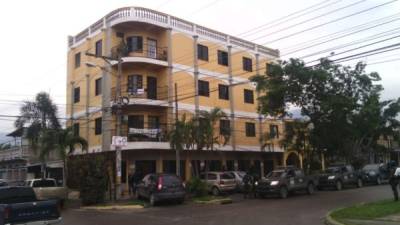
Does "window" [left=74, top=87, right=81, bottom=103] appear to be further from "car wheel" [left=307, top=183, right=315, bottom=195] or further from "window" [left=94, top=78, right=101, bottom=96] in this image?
"car wheel" [left=307, top=183, right=315, bottom=195]

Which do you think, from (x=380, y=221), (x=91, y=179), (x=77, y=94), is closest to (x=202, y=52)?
(x=77, y=94)

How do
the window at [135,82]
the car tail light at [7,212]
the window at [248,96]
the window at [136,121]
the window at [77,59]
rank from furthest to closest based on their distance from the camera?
the window at [248,96] → the window at [77,59] → the window at [135,82] → the window at [136,121] → the car tail light at [7,212]

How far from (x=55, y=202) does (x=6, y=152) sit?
149ft

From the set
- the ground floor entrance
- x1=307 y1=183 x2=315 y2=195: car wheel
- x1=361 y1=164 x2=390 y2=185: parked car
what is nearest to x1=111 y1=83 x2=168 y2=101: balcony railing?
the ground floor entrance

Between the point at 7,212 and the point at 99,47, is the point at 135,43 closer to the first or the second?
the point at 99,47

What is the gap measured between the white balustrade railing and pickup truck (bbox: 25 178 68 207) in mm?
13851

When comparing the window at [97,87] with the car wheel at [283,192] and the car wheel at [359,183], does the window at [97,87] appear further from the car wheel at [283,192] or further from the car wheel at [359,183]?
the car wheel at [359,183]

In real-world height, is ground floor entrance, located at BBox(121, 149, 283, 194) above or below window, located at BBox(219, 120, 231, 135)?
below

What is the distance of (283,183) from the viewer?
27.9 metres

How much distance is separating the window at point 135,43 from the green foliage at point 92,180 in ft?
36.6

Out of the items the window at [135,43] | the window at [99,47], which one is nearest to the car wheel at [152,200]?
the window at [135,43]

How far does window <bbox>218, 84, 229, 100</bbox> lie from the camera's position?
41.5m

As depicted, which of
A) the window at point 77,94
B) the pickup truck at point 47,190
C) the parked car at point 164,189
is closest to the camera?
the parked car at point 164,189

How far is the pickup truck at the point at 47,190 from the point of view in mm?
26625
